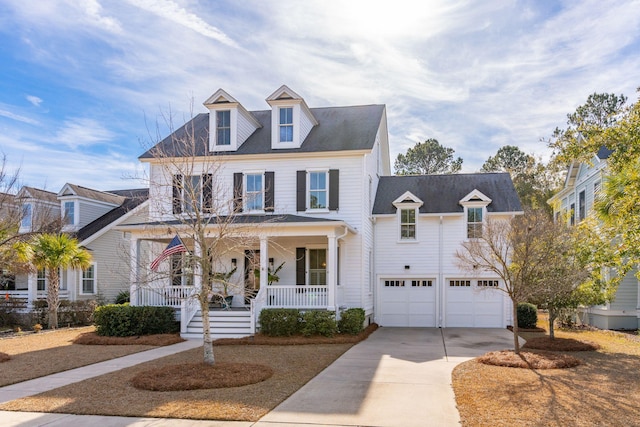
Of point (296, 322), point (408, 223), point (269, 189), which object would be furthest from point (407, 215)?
point (296, 322)

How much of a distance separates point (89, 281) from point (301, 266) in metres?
11.5

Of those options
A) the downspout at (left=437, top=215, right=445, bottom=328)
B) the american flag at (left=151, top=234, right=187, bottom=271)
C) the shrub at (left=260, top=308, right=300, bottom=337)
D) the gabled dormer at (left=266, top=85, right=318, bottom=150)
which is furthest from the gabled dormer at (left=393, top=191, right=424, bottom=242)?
the american flag at (left=151, top=234, right=187, bottom=271)

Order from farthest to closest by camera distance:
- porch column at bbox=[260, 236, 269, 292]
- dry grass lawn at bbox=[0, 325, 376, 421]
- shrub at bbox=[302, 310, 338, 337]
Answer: porch column at bbox=[260, 236, 269, 292] → shrub at bbox=[302, 310, 338, 337] → dry grass lawn at bbox=[0, 325, 376, 421]

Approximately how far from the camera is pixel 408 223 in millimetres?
22031

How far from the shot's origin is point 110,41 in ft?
47.4

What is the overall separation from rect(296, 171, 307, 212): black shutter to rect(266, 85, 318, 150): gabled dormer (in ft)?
4.50

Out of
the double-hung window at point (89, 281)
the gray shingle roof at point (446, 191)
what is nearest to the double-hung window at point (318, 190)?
the gray shingle roof at point (446, 191)

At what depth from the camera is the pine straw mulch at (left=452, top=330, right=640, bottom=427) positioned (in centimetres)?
740

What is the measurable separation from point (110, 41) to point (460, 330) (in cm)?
1582

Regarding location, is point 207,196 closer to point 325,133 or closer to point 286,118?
point 286,118

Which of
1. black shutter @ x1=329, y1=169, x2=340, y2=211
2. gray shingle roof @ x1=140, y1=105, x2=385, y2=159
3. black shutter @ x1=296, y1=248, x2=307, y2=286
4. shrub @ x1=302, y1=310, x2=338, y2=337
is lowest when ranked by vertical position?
shrub @ x1=302, y1=310, x2=338, y2=337

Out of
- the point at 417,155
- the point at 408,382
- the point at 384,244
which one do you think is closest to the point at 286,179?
the point at 384,244

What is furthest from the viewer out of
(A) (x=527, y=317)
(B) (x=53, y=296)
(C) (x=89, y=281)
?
(C) (x=89, y=281)

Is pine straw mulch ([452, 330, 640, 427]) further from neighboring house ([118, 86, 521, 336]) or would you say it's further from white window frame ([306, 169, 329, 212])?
white window frame ([306, 169, 329, 212])
